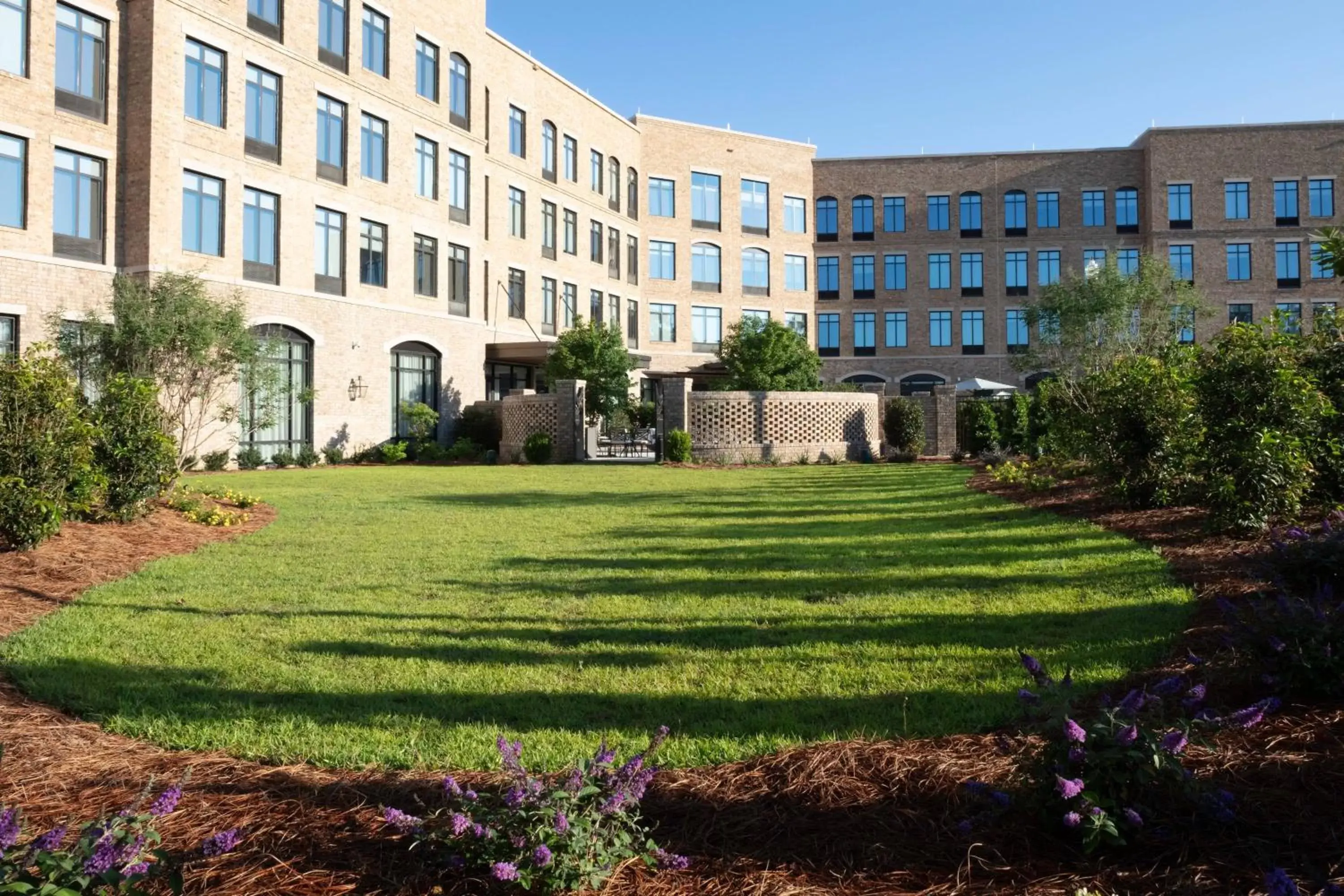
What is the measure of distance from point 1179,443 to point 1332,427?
1571 millimetres

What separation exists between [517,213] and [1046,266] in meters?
28.9

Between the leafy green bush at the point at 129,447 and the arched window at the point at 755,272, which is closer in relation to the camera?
the leafy green bush at the point at 129,447

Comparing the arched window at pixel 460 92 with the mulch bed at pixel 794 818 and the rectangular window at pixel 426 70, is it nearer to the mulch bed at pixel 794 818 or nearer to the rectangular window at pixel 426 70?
the rectangular window at pixel 426 70

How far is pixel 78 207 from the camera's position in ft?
71.8

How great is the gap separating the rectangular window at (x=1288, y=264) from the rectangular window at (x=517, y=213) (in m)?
37.6

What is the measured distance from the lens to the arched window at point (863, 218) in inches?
2031

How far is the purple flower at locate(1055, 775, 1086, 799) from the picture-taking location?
2.66 meters

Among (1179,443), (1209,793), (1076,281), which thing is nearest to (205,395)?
(1179,443)

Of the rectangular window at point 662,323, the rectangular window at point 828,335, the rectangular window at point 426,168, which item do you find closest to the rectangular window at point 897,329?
the rectangular window at point 828,335

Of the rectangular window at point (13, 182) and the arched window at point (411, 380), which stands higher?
the rectangular window at point (13, 182)

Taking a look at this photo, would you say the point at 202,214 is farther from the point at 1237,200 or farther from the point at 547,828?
the point at 1237,200

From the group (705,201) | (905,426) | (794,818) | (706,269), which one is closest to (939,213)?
(705,201)

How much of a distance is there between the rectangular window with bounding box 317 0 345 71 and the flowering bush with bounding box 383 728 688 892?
29.3 m

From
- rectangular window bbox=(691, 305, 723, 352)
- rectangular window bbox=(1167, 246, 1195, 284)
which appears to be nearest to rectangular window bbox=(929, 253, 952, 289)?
rectangular window bbox=(1167, 246, 1195, 284)
